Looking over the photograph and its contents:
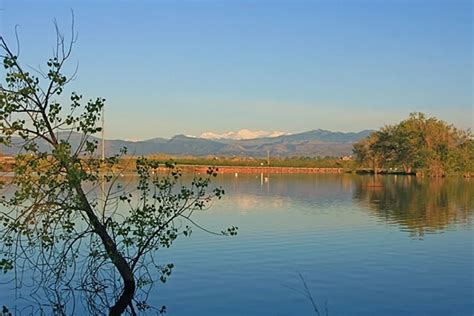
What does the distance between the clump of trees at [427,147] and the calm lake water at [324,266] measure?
2266 inches

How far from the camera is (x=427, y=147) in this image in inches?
3393

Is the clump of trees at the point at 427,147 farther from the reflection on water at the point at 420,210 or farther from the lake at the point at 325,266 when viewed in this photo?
the lake at the point at 325,266

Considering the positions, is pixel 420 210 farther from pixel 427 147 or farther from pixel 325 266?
pixel 427 147

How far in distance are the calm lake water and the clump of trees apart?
2266 inches

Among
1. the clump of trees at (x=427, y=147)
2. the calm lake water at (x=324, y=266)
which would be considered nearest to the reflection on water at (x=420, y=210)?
the calm lake water at (x=324, y=266)

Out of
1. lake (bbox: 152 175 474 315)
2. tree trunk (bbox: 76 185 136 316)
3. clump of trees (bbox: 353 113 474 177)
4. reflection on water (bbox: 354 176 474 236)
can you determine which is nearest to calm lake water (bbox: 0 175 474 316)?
lake (bbox: 152 175 474 315)

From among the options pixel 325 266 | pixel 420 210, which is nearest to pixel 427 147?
pixel 420 210

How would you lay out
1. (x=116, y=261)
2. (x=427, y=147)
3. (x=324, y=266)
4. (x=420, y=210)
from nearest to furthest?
(x=116, y=261) < (x=324, y=266) < (x=420, y=210) < (x=427, y=147)

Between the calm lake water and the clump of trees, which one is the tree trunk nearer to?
the calm lake water

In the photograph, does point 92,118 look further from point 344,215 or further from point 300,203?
point 300,203

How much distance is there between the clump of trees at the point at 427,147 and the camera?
8491 centimetres

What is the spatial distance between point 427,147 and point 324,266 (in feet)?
242

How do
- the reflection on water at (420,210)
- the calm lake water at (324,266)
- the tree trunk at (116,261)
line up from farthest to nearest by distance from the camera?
the reflection on water at (420,210), the calm lake water at (324,266), the tree trunk at (116,261)

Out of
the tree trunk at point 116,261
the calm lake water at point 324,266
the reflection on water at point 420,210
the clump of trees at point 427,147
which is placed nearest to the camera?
the tree trunk at point 116,261
